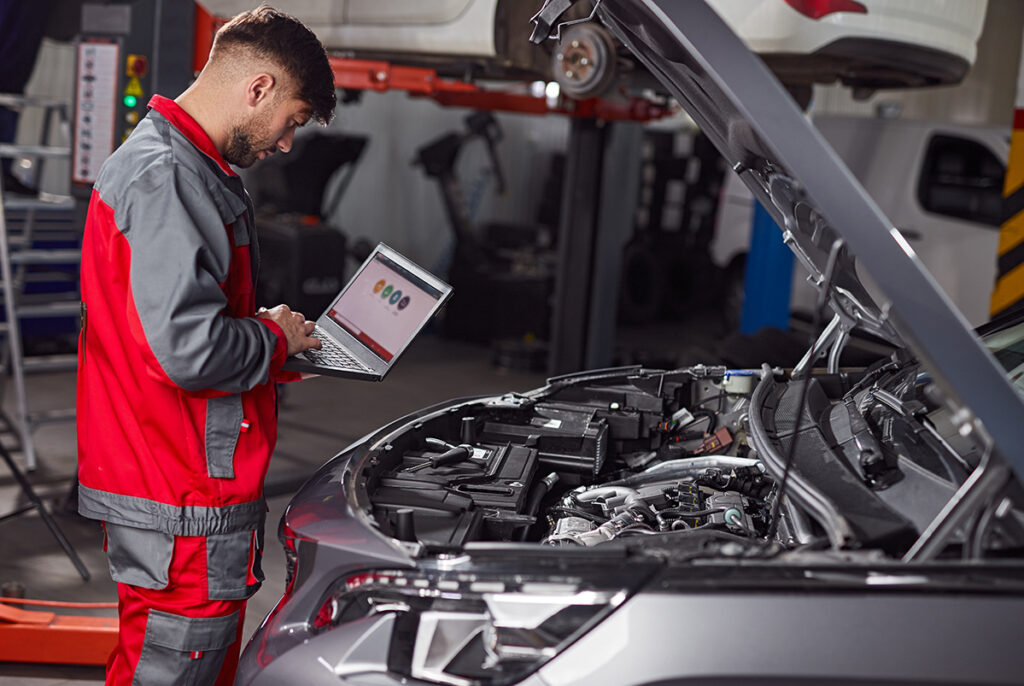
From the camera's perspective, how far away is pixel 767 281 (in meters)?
6.15

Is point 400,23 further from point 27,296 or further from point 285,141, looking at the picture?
point 285,141

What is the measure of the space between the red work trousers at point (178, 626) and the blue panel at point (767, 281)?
479 centimetres

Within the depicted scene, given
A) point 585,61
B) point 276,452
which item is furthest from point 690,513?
point 276,452

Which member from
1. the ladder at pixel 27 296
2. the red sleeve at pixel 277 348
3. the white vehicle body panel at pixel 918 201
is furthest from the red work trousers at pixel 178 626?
the white vehicle body panel at pixel 918 201

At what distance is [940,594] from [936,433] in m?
0.60

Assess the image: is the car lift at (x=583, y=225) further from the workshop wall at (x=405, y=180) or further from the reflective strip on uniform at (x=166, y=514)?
the workshop wall at (x=405, y=180)

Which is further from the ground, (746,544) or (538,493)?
(746,544)

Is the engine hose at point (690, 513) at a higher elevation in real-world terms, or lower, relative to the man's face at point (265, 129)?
lower

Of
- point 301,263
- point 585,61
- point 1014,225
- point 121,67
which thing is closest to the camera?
point 121,67

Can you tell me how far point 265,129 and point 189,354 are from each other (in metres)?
0.46

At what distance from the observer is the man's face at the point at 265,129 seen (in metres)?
1.78

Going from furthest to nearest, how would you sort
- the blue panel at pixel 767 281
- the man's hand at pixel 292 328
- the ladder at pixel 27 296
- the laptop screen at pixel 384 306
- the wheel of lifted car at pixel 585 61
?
the blue panel at pixel 767 281, the ladder at pixel 27 296, the wheel of lifted car at pixel 585 61, the laptop screen at pixel 384 306, the man's hand at pixel 292 328

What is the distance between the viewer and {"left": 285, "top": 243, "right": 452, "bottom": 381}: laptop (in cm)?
191

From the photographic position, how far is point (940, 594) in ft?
4.41
